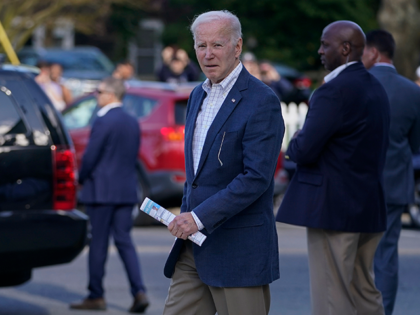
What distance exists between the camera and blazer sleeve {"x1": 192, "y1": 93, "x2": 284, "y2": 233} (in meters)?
3.45

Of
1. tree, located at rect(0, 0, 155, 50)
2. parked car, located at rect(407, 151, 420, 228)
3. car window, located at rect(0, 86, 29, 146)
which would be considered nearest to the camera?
car window, located at rect(0, 86, 29, 146)

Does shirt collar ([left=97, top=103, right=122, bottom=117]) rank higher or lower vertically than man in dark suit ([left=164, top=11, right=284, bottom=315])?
lower

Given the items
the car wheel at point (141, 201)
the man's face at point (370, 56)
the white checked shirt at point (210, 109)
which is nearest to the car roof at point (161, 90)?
the car wheel at point (141, 201)

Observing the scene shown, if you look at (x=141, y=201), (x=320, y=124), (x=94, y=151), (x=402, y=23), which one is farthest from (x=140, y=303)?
(x=402, y=23)

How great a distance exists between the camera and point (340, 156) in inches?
178

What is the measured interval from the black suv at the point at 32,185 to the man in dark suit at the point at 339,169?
1748 mm

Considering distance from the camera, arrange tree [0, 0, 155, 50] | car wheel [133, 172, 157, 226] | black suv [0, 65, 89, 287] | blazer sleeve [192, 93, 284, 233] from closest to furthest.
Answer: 1. blazer sleeve [192, 93, 284, 233]
2. black suv [0, 65, 89, 287]
3. car wheel [133, 172, 157, 226]
4. tree [0, 0, 155, 50]

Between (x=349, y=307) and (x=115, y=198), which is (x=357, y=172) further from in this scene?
(x=115, y=198)

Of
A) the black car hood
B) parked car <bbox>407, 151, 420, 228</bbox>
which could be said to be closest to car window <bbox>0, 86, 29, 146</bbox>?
parked car <bbox>407, 151, 420, 228</bbox>

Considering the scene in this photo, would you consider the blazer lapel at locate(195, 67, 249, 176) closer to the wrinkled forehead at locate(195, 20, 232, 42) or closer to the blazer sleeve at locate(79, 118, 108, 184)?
the wrinkled forehead at locate(195, 20, 232, 42)

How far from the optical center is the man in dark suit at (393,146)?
5445 mm

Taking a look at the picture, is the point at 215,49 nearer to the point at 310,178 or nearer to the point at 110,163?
the point at 310,178

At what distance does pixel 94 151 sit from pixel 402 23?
11610 mm

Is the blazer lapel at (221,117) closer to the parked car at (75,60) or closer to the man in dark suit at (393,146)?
the man in dark suit at (393,146)
